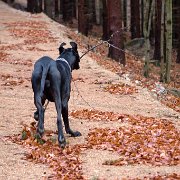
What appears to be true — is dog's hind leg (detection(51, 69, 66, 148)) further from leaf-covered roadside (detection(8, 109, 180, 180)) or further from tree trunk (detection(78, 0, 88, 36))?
tree trunk (detection(78, 0, 88, 36))

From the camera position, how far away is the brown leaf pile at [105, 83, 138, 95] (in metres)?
14.5

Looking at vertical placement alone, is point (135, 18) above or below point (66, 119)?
above

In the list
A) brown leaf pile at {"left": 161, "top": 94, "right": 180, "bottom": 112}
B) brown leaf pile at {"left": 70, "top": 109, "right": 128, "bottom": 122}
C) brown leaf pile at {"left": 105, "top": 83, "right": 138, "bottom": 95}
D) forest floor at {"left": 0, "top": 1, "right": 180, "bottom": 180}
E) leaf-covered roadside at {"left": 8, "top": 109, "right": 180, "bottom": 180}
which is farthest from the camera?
brown leaf pile at {"left": 105, "top": 83, "right": 138, "bottom": 95}

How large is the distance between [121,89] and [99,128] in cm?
515

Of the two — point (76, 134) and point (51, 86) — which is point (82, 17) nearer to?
point (76, 134)

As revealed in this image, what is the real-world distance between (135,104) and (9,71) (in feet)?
21.4

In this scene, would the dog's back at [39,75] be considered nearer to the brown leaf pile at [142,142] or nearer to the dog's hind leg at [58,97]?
the dog's hind leg at [58,97]

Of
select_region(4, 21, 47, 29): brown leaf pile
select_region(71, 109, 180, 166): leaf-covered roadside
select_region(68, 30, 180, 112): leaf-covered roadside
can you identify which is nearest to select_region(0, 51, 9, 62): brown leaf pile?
select_region(68, 30, 180, 112): leaf-covered roadside

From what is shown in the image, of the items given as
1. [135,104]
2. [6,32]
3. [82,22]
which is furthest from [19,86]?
[82,22]

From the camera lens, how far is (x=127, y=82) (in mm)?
15781

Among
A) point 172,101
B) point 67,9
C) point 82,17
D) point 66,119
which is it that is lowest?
point 172,101

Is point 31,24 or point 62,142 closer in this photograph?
point 62,142

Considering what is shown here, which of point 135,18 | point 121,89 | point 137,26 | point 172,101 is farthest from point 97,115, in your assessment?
point 135,18

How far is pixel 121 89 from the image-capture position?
579 inches
